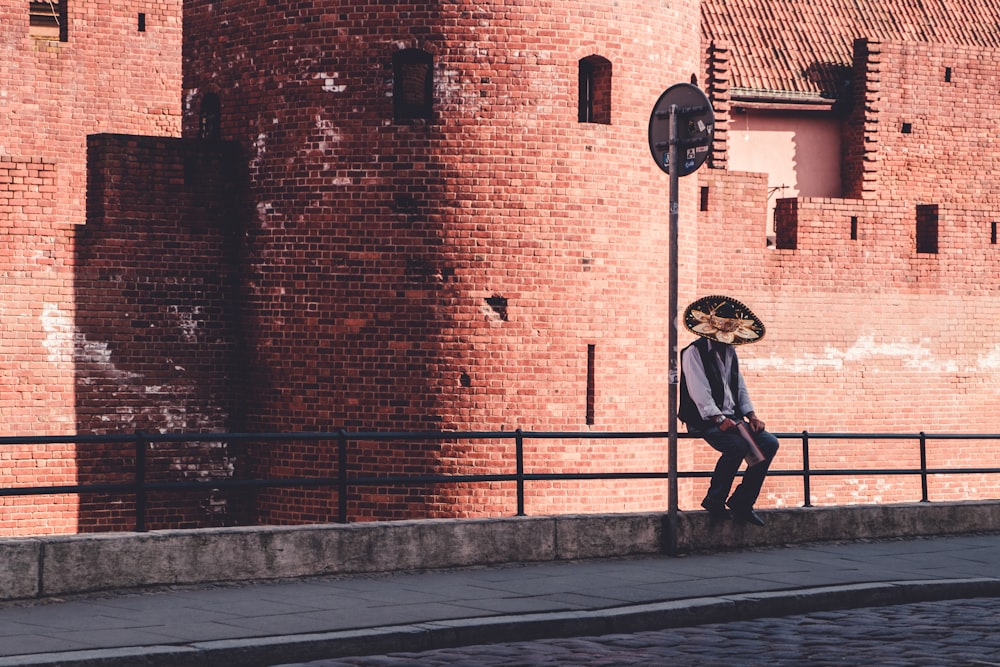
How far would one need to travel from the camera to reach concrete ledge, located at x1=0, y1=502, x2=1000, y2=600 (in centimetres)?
1059

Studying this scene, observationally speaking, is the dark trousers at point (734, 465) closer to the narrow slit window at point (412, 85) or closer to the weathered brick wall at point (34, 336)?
the narrow slit window at point (412, 85)

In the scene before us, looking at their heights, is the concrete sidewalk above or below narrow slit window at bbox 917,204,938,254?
below

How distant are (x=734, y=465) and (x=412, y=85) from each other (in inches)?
289

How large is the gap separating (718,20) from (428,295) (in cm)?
Result: 1515

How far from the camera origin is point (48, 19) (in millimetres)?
25797

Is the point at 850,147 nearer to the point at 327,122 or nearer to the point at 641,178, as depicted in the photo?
the point at 641,178

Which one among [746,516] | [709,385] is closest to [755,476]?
[746,516]

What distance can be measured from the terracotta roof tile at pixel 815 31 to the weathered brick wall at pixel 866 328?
5974 millimetres

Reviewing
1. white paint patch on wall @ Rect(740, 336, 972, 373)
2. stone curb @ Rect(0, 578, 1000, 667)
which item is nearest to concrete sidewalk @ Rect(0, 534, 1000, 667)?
stone curb @ Rect(0, 578, 1000, 667)

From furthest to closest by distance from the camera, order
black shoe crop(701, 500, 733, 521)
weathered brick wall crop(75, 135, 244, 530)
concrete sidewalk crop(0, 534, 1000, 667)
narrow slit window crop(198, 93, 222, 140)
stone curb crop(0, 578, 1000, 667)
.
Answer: narrow slit window crop(198, 93, 222, 140)
weathered brick wall crop(75, 135, 244, 530)
black shoe crop(701, 500, 733, 521)
concrete sidewalk crop(0, 534, 1000, 667)
stone curb crop(0, 578, 1000, 667)

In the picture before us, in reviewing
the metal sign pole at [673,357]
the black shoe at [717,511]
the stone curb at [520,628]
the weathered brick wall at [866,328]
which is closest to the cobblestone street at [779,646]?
the stone curb at [520,628]

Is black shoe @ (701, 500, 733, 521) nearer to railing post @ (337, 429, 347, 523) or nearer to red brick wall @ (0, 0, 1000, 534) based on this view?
railing post @ (337, 429, 347, 523)

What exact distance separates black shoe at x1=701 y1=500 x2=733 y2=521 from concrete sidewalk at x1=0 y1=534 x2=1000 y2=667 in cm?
30

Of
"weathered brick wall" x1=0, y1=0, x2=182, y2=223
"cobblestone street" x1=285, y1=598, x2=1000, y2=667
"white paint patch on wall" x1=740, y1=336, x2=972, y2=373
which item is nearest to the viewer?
"cobblestone street" x1=285, y1=598, x2=1000, y2=667
